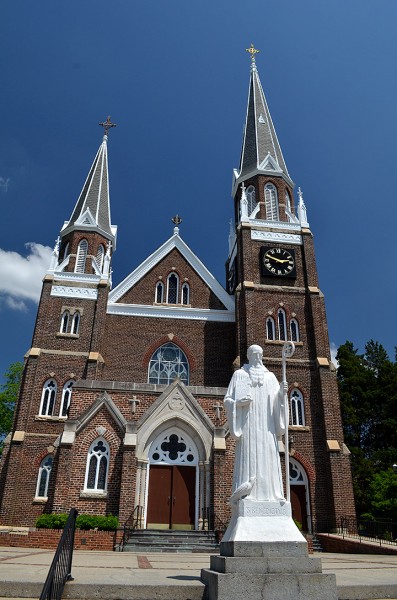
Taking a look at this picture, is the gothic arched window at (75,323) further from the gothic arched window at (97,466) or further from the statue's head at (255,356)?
the statue's head at (255,356)

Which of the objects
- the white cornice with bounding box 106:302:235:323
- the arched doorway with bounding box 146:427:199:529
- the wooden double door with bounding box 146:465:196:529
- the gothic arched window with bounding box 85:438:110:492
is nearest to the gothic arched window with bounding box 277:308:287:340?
the white cornice with bounding box 106:302:235:323

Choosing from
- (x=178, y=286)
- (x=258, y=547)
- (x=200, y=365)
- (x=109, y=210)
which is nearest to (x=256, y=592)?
(x=258, y=547)

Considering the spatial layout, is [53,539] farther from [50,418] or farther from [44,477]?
[50,418]

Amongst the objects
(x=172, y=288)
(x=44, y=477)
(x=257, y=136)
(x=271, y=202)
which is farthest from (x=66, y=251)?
(x=257, y=136)

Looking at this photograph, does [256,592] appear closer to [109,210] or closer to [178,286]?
[178,286]

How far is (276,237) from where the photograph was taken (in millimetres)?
29281

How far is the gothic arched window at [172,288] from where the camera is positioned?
2909 cm

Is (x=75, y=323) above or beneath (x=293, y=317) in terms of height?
beneath

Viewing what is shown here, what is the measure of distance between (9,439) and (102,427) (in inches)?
244

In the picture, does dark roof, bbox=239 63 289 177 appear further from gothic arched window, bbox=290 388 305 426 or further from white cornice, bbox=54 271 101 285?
gothic arched window, bbox=290 388 305 426

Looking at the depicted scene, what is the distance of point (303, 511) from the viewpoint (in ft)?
75.0

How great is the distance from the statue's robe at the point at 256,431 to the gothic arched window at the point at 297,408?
17.5 m

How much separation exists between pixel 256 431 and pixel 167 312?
20.9m

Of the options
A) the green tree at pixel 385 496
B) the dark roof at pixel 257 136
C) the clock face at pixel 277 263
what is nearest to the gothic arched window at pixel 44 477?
the clock face at pixel 277 263
